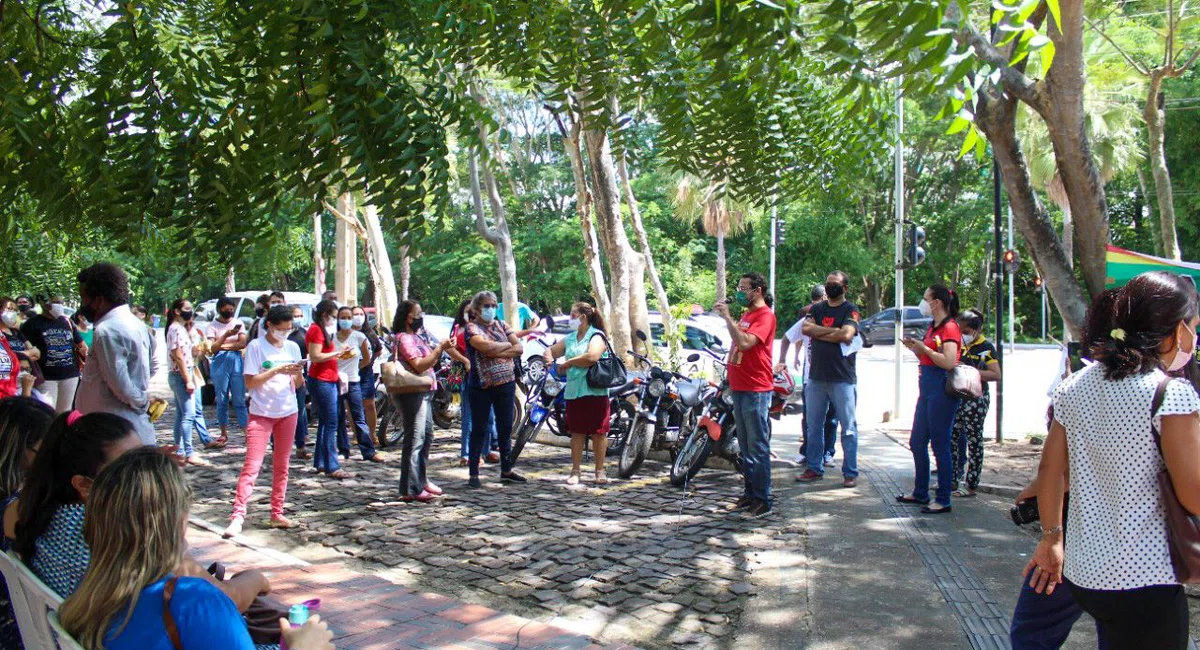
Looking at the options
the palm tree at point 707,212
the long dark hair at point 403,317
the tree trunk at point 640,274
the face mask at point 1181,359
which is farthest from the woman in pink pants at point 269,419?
the palm tree at point 707,212

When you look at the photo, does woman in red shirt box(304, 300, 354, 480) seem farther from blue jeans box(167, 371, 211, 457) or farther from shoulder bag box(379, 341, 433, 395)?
blue jeans box(167, 371, 211, 457)

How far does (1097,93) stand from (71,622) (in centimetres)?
2039

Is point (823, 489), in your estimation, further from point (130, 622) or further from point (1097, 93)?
point (1097, 93)

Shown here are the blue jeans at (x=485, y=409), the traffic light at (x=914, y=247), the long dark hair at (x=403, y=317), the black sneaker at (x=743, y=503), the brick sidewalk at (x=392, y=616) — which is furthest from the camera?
the traffic light at (x=914, y=247)

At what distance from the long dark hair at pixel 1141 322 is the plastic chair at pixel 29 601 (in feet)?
10.1

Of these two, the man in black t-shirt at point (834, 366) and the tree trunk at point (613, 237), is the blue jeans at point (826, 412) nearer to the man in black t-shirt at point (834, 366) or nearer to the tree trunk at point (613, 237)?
the man in black t-shirt at point (834, 366)

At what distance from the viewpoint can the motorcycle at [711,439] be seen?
8623 millimetres

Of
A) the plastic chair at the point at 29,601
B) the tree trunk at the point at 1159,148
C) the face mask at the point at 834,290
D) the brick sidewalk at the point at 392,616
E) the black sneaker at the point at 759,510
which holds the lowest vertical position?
the brick sidewalk at the point at 392,616

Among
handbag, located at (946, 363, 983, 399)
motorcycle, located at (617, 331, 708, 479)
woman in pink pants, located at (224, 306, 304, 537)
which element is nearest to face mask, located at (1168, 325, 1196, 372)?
handbag, located at (946, 363, 983, 399)

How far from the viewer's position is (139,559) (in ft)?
7.57

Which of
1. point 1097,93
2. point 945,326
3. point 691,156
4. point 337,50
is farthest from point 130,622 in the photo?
point 1097,93

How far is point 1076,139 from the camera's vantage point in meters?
7.26

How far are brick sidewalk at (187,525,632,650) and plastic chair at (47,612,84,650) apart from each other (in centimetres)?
239

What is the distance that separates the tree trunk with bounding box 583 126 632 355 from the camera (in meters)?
11.4
